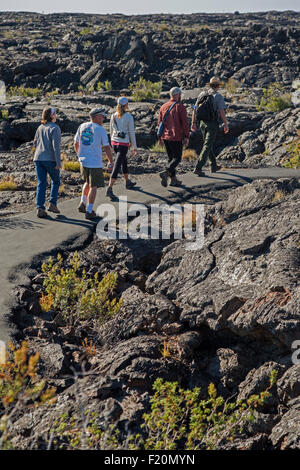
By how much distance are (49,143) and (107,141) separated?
1.10 metres

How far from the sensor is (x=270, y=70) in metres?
39.7

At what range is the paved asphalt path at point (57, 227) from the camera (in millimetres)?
6902

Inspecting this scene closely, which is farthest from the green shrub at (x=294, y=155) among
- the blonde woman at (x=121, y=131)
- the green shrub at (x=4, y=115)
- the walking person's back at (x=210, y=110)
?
the green shrub at (x=4, y=115)

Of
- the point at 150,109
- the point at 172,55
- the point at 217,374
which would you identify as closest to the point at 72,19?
the point at 172,55

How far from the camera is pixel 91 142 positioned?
859 cm

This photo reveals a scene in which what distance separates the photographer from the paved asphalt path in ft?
22.6

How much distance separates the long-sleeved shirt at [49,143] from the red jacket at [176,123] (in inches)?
108

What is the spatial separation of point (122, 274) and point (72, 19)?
7837 cm

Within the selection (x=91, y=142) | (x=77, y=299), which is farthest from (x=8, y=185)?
(x=77, y=299)

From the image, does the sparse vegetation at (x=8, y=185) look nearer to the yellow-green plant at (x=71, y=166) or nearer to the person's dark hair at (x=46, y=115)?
the yellow-green plant at (x=71, y=166)

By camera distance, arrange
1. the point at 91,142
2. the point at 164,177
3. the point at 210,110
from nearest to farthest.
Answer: the point at 91,142 → the point at 210,110 → the point at 164,177

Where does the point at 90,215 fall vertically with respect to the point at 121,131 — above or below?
below

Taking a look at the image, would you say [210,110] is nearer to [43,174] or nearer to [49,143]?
[49,143]
